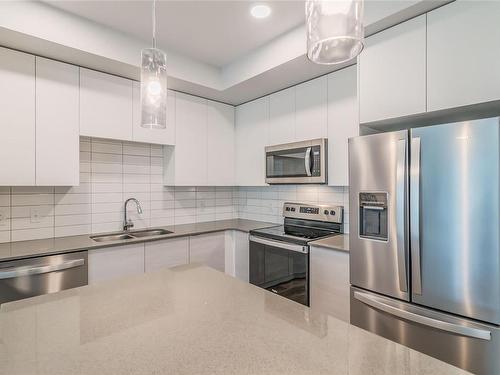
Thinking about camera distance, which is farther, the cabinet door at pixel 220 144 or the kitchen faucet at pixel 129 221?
the cabinet door at pixel 220 144

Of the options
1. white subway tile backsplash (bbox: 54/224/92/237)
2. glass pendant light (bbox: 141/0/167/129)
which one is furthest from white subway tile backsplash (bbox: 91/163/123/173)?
glass pendant light (bbox: 141/0/167/129)

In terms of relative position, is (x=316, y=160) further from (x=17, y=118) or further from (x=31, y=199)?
(x=31, y=199)

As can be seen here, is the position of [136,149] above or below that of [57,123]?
below

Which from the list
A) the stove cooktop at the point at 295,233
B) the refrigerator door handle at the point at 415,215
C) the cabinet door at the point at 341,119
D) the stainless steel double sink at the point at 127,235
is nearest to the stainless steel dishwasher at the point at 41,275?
the stainless steel double sink at the point at 127,235

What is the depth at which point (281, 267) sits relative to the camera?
8.05ft

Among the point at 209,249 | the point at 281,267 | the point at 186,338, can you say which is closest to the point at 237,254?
the point at 209,249

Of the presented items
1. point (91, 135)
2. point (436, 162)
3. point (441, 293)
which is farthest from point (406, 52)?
point (91, 135)

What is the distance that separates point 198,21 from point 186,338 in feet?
6.75

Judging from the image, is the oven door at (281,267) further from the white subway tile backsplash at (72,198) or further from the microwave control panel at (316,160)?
the white subway tile backsplash at (72,198)

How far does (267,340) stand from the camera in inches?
33.7

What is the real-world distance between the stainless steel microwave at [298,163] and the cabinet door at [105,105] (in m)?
1.38

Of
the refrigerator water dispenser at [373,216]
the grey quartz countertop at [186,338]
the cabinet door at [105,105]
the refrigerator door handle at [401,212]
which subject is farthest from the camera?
the cabinet door at [105,105]

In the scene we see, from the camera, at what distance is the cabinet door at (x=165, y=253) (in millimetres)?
2463

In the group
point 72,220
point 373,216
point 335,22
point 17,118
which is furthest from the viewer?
point 72,220
